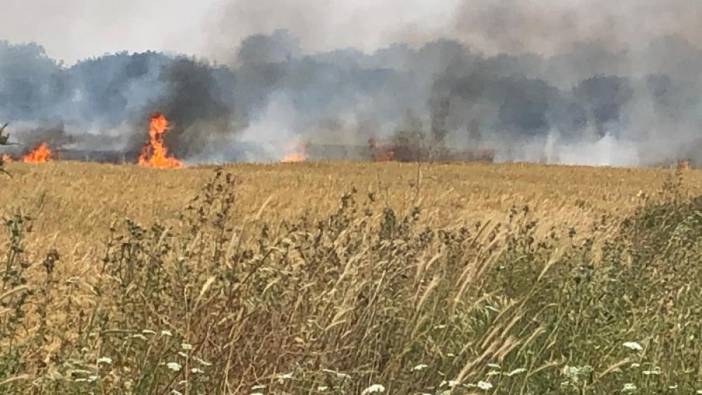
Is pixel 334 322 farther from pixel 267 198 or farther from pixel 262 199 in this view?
pixel 262 199

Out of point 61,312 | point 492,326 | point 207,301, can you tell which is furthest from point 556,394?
point 61,312

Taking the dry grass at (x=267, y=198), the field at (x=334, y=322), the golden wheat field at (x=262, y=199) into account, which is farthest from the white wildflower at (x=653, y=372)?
the dry grass at (x=267, y=198)

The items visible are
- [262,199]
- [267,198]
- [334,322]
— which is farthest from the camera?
[262,199]

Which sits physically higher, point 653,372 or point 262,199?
point 262,199

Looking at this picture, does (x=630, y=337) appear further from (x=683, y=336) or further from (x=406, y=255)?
(x=406, y=255)

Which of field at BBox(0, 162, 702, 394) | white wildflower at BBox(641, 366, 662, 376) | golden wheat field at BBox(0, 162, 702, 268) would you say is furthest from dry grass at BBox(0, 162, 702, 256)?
white wildflower at BBox(641, 366, 662, 376)

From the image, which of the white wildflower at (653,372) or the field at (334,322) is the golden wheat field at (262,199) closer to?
the field at (334,322)

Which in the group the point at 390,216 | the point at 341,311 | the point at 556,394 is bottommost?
the point at 556,394

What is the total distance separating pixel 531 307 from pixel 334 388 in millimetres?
2554

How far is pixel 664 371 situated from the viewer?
553cm

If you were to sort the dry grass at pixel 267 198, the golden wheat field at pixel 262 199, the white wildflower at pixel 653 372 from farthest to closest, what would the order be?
1. the dry grass at pixel 267 198
2. the golden wheat field at pixel 262 199
3. the white wildflower at pixel 653 372

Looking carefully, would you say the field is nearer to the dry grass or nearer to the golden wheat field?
the golden wheat field

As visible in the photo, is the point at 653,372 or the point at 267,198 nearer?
the point at 653,372

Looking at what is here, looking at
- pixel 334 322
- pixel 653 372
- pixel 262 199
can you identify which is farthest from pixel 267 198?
pixel 262 199
